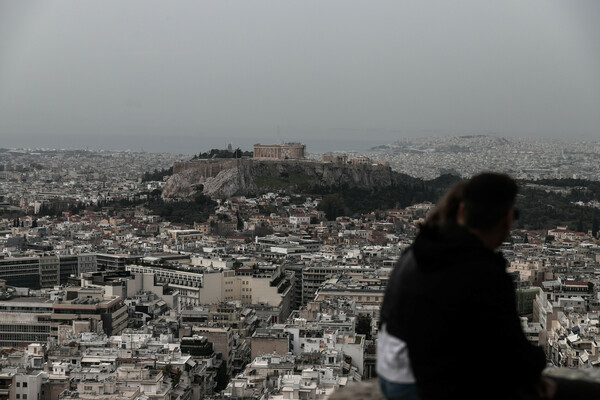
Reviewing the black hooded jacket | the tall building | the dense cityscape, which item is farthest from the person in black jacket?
the tall building

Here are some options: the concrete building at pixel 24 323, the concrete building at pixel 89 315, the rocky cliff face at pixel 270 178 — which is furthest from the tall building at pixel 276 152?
the concrete building at pixel 89 315

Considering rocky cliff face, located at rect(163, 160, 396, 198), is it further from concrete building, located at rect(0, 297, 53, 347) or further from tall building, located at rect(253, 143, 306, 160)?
concrete building, located at rect(0, 297, 53, 347)

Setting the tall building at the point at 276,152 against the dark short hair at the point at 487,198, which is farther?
the tall building at the point at 276,152

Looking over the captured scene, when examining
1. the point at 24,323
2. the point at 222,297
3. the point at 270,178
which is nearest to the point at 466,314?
the point at 24,323

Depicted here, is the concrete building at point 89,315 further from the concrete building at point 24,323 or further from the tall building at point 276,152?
the tall building at point 276,152

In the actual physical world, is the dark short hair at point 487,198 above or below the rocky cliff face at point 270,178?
above

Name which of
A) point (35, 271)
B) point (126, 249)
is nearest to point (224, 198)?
point (126, 249)
